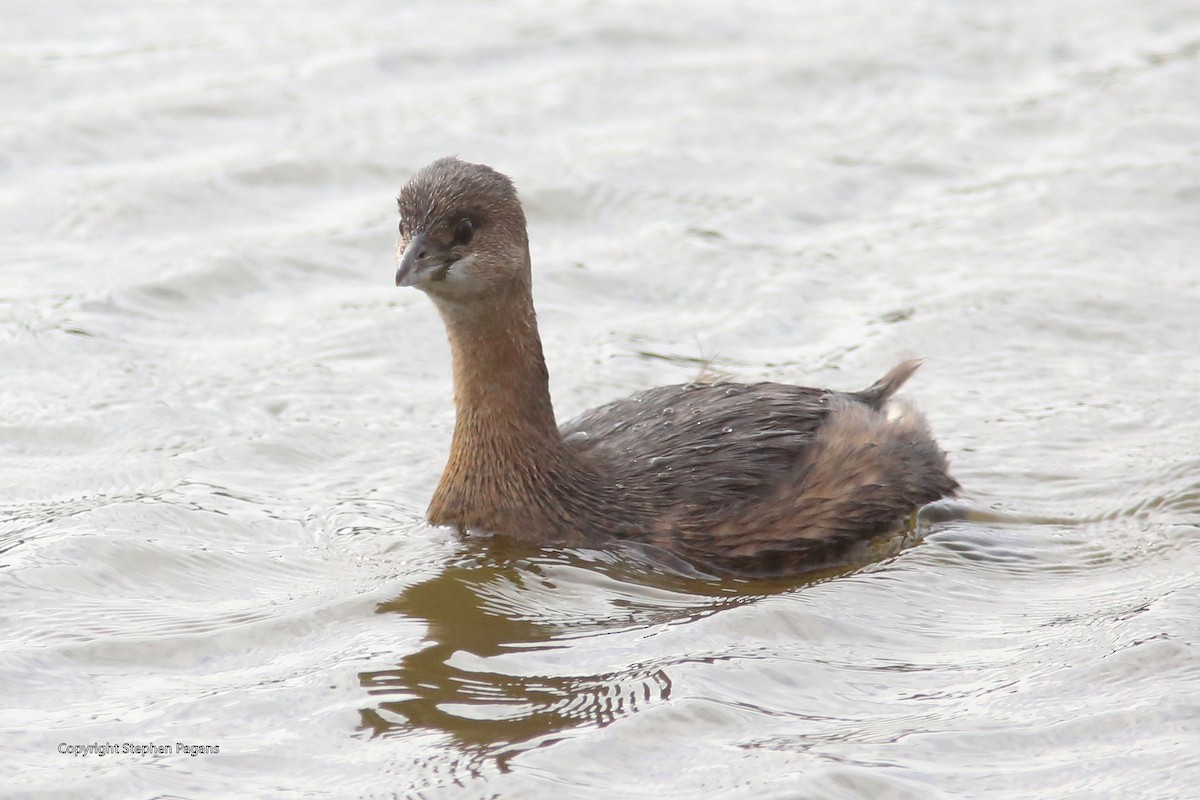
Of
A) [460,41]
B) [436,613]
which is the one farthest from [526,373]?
[460,41]

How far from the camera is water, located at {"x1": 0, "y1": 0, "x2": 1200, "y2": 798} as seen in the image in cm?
626

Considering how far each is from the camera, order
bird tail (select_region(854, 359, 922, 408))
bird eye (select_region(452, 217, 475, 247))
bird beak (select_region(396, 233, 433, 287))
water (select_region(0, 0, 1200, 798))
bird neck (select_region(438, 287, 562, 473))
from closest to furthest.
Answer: water (select_region(0, 0, 1200, 798)) < bird beak (select_region(396, 233, 433, 287)) < bird eye (select_region(452, 217, 475, 247)) < bird neck (select_region(438, 287, 562, 473)) < bird tail (select_region(854, 359, 922, 408))

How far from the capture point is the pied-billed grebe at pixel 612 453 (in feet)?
25.0

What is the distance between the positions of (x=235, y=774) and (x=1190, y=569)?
408cm

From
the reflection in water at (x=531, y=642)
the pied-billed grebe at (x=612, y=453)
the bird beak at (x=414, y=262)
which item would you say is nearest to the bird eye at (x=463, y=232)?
the pied-billed grebe at (x=612, y=453)

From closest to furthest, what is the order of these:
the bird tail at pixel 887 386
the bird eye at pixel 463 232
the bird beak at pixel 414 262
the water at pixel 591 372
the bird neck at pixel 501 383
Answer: the water at pixel 591 372
the bird beak at pixel 414 262
the bird eye at pixel 463 232
the bird neck at pixel 501 383
the bird tail at pixel 887 386

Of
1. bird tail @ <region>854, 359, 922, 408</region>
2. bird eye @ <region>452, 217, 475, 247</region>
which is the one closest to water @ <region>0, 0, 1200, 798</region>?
bird tail @ <region>854, 359, 922, 408</region>

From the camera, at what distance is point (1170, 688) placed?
257 inches

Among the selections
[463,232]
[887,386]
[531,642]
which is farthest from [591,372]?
[531,642]

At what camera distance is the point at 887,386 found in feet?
28.2

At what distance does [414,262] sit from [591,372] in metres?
2.61

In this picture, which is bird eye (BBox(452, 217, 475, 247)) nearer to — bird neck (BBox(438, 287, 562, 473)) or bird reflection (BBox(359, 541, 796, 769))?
bird neck (BBox(438, 287, 562, 473))

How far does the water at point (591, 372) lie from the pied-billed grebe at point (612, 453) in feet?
0.66

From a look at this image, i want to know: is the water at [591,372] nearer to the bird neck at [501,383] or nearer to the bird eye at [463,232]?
the bird neck at [501,383]
